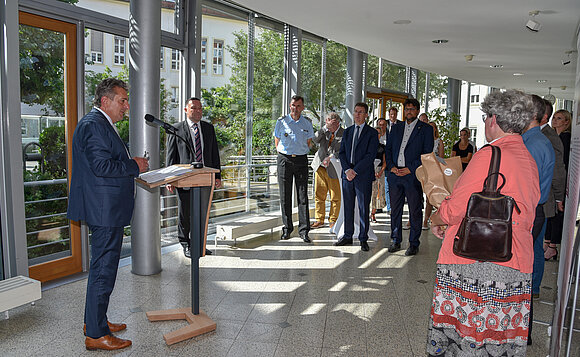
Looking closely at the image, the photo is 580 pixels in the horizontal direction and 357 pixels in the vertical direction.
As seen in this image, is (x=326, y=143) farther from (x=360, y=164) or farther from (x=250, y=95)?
(x=250, y=95)

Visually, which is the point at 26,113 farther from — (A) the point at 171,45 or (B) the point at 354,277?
(B) the point at 354,277

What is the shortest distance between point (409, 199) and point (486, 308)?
3.60 meters

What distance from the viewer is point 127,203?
117 inches

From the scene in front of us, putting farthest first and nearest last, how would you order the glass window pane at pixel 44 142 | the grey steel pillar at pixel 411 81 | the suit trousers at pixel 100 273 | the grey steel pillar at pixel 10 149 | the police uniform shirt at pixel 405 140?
the grey steel pillar at pixel 411 81 → the police uniform shirt at pixel 405 140 → the glass window pane at pixel 44 142 → the grey steel pillar at pixel 10 149 → the suit trousers at pixel 100 273

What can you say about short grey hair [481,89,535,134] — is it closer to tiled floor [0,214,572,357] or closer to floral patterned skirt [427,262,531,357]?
floral patterned skirt [427,262,531,357]

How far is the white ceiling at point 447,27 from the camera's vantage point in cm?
502

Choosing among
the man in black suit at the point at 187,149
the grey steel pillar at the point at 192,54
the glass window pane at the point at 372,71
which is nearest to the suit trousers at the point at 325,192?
the grey steel pillar at the point at 192,54

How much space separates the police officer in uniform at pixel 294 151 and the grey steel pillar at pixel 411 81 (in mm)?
7580

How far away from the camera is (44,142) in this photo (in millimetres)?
4277

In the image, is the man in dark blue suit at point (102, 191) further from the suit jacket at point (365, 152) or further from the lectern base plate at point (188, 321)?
the suit jacket at point (365, 152)

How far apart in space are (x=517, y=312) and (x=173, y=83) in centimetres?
500

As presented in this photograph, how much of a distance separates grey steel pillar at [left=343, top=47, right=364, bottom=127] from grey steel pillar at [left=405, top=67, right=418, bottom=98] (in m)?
3.54

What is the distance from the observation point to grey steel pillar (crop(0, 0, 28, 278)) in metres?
3.56

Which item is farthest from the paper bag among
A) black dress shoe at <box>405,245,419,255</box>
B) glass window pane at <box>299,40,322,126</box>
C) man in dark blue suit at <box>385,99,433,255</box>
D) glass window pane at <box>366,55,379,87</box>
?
glass window pane at <box>366,55,379,87</box>
